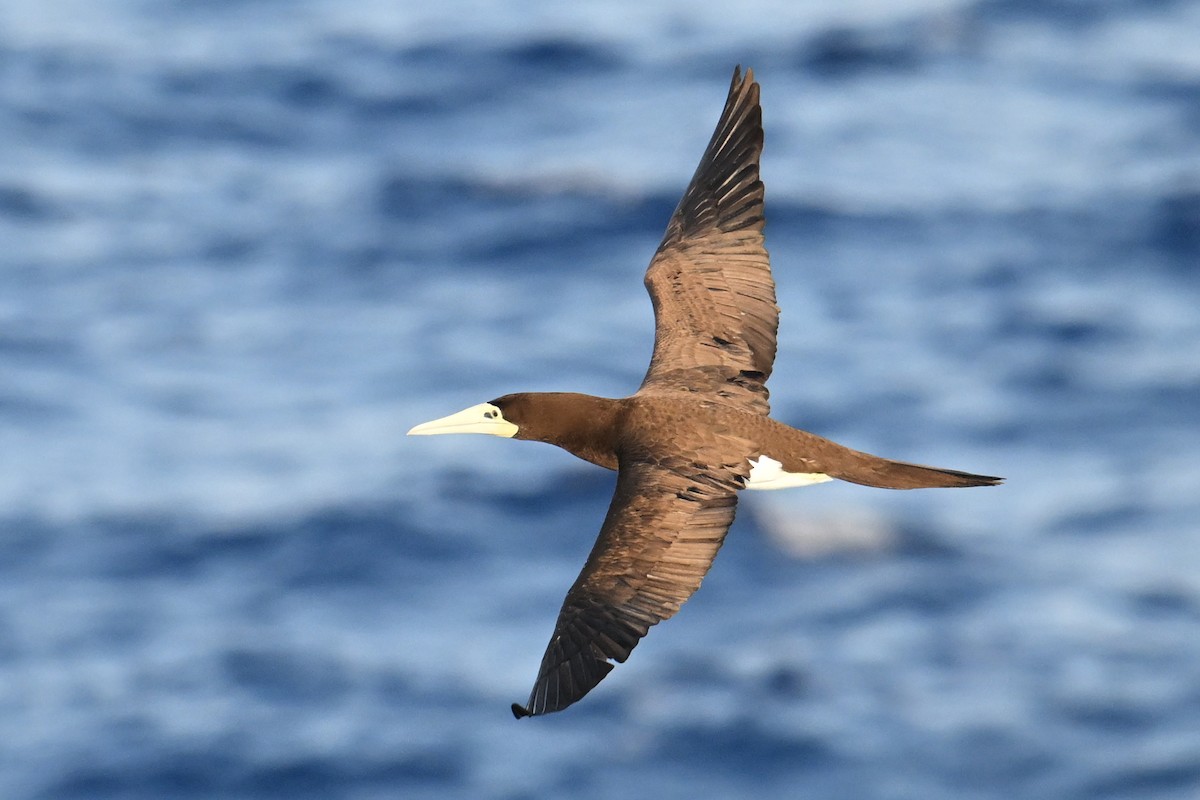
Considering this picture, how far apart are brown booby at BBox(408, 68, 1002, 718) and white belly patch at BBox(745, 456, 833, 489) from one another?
0.03 ft

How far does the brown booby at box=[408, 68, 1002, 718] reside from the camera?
10922 mm

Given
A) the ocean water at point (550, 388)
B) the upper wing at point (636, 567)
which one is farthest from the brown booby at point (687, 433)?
the ocean water at point (550, 388)

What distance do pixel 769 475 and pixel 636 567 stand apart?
130 centimetres

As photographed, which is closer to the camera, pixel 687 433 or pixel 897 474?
pixel 687 433

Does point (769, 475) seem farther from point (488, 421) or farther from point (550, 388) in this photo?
point (550, 388)

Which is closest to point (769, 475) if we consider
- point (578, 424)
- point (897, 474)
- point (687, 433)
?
point (687, 433)

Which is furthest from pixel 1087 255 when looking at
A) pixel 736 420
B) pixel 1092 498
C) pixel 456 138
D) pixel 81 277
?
pixel 736 420

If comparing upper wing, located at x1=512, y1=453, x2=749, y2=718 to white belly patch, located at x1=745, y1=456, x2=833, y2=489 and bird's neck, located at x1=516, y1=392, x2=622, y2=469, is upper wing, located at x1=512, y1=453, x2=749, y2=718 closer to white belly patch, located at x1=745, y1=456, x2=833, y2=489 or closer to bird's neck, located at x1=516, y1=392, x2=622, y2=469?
white belly patch, located at x1=745, y1=456, x2=833, y2=489

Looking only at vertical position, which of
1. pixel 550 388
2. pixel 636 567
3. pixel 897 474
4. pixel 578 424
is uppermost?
pixel 550 388

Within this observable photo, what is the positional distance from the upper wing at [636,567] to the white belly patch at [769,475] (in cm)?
15

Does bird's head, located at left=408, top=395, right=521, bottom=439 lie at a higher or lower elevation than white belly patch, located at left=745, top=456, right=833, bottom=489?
higher

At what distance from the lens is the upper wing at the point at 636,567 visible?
1065 centimetres

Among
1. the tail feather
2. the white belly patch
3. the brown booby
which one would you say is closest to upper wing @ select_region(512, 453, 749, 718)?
the brown booby

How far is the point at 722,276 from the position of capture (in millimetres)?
13680
